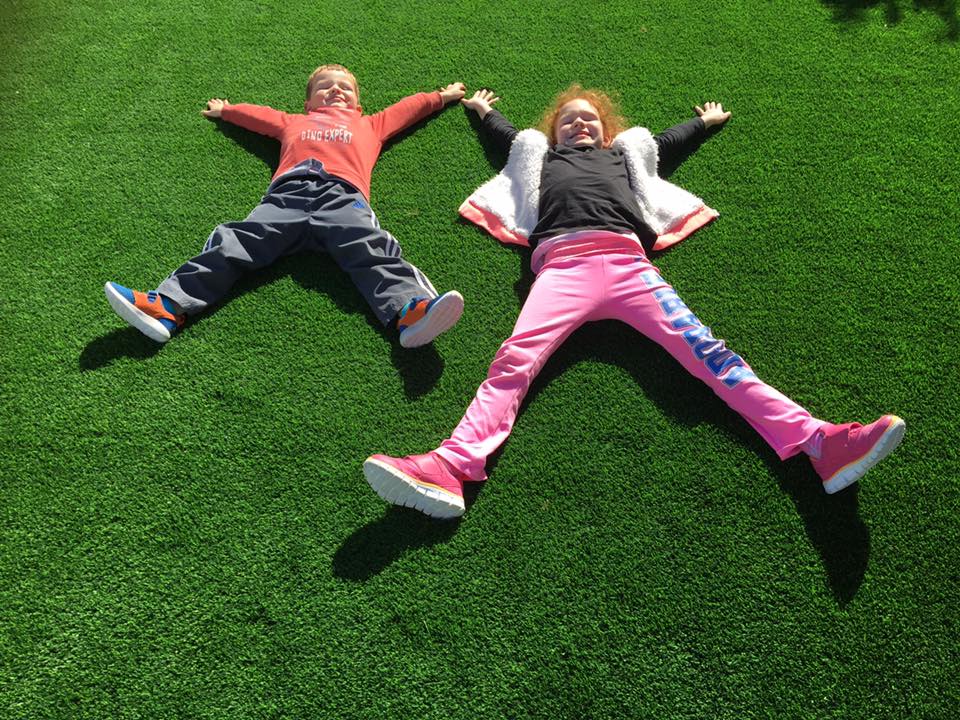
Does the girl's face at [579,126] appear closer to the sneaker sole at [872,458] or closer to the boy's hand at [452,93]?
the boy's hand at [452,93]

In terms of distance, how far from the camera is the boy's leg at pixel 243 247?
321cm

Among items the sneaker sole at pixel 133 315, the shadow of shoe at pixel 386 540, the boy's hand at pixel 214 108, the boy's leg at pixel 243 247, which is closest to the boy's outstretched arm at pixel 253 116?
the boy's hand at pixel 214 108

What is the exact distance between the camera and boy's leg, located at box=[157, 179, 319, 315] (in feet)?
10.5

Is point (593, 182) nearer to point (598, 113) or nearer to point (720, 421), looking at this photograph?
point (598, 113)

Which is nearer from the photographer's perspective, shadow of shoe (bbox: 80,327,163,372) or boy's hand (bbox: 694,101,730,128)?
shadow of shoe (bbox: 80,327,163,372)

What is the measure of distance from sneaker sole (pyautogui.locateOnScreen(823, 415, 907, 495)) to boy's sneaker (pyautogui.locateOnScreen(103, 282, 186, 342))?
3206 mm

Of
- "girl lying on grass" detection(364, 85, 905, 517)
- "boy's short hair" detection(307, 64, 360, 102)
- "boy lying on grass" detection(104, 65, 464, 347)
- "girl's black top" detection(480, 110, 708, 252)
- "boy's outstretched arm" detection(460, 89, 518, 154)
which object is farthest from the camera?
"boy's short hair" detection(307, 64, 360, 102)

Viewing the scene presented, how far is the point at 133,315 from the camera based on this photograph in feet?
9.89

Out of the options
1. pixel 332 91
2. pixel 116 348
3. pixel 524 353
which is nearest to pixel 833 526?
pixel 524 353

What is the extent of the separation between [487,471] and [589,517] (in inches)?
19.4

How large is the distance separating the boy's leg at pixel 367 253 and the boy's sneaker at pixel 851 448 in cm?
193

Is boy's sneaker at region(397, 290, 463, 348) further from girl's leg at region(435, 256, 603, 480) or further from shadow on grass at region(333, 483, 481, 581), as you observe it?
shadow on grass at region(333, 483, 481, 581)

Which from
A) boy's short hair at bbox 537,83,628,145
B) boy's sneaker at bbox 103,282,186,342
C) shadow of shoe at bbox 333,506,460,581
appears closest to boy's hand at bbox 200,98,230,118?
boy's sneaker at bbox 103,282,186,342

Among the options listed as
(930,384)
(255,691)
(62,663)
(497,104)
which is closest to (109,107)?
(497,104)
